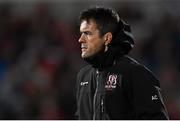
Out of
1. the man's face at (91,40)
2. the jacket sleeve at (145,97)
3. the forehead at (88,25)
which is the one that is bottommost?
the jacket sleeve at (145,97)

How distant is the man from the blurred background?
412 centimetres

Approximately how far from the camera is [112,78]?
4488 mm

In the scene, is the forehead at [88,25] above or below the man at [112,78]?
above

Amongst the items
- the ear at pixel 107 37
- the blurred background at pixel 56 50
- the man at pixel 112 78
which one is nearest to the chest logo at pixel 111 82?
the man at pixel 112 78

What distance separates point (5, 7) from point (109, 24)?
20.2 feet

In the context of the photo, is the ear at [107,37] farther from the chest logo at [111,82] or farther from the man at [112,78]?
the chest logo at [111,82]

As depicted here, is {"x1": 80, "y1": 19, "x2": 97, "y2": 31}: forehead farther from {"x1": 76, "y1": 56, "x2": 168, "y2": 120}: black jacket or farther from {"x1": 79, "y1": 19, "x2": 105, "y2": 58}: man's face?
{"x1": 76, "y1": 56, "x2": 168, "y2": 120}: black jacket

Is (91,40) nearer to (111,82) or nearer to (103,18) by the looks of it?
(103,18)

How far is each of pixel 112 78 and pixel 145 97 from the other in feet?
0.96

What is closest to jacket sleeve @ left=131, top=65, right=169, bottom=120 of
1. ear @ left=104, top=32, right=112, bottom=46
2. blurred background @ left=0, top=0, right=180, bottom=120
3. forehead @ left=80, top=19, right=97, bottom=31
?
ear @ left=104, top=32, right=112, bottom=46

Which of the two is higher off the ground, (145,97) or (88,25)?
(88,25)

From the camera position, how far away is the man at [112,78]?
4.36 m

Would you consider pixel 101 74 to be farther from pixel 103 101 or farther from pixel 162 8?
pixel 162 8

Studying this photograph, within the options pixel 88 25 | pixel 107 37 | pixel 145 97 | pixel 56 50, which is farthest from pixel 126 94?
pixel 56 50
